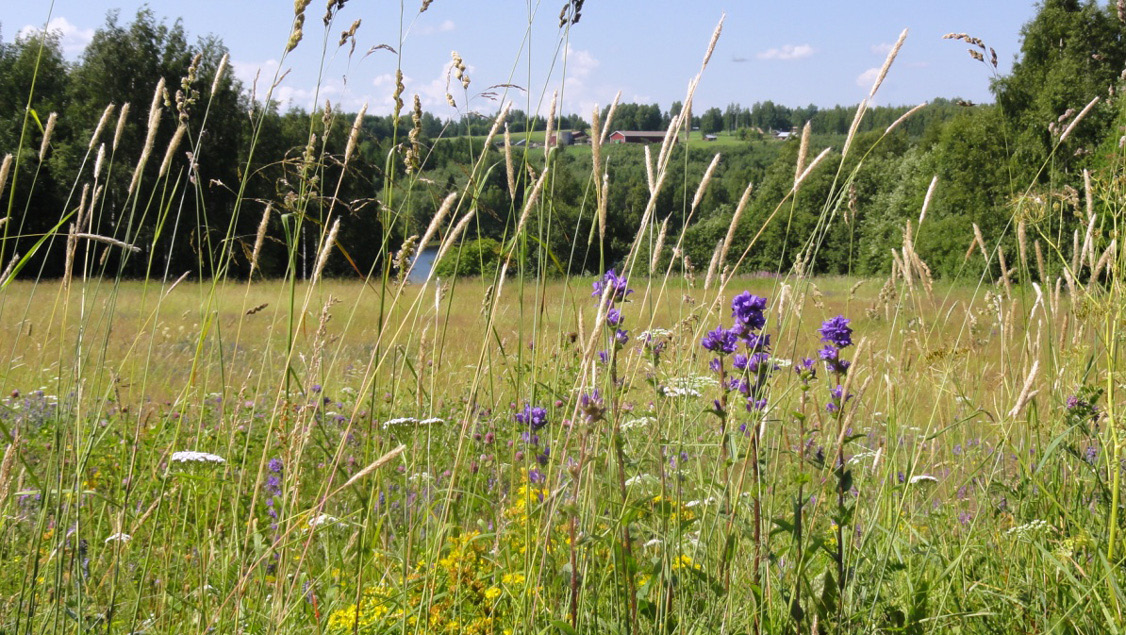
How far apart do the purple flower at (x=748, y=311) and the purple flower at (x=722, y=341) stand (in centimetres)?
3

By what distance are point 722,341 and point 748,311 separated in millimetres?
80

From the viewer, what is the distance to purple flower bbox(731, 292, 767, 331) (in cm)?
158

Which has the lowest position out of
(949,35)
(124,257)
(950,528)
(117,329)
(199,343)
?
(117,329)

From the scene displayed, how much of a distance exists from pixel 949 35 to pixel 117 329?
32.2 ft

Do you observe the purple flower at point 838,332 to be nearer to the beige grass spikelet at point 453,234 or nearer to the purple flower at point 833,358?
the purple flower at point 833,358

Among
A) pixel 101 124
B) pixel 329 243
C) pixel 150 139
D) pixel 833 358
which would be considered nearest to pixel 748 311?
pixel 833 358

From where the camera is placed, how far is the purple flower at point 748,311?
1.58 metres

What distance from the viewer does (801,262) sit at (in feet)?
5.25

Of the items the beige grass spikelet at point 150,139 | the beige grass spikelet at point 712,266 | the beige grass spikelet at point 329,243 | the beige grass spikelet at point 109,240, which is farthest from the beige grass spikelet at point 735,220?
the beige grass spikelet at point 150,139

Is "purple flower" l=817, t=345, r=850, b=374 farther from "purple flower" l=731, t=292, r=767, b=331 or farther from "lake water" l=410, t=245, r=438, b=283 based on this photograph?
"lake water" l=410, t=245, r=438, b=283

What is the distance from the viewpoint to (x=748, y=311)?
1594mm

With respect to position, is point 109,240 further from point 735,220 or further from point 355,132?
point 735,220

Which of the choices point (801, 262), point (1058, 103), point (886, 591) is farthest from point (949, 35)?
point (1058, 103)

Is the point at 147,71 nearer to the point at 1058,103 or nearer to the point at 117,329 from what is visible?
the point at 117,329
